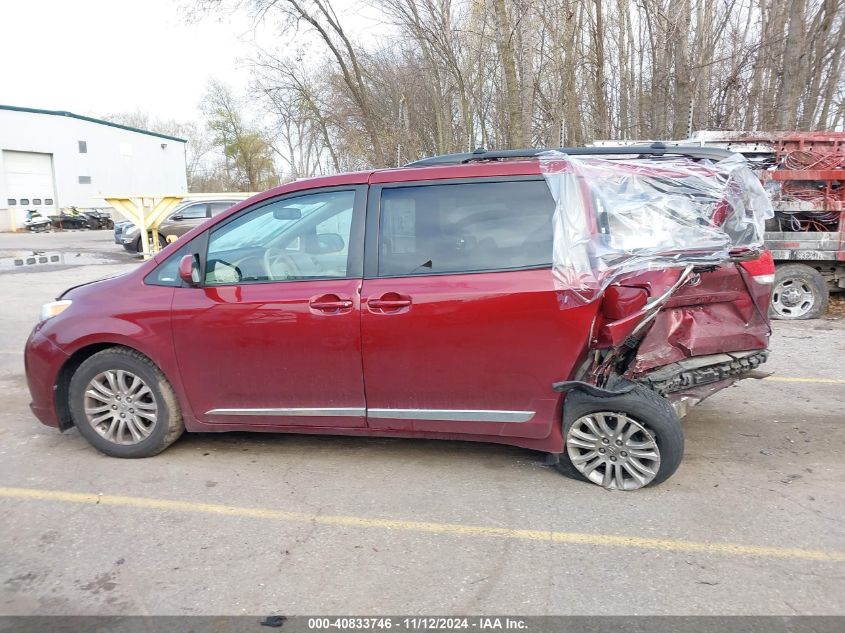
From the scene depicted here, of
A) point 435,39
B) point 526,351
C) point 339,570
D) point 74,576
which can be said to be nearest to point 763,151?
point 526,351

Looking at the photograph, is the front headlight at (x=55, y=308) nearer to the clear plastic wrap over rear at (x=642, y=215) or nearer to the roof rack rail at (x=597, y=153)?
the roof rack rail at (x=597, y=153)

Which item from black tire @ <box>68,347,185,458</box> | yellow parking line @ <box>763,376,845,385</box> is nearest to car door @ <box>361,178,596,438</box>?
black tire @ <box>68,347,185,458</box>

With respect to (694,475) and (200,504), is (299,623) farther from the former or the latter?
(694,475)

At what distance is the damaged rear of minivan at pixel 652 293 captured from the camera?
3.49m

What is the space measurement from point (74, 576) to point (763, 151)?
29.4ft

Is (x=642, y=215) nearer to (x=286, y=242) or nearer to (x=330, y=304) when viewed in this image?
(x=330, y=304)

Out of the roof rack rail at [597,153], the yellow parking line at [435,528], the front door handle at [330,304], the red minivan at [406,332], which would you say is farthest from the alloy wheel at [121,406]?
the roof rack rail at [597,153]

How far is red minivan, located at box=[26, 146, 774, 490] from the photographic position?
3.51 m

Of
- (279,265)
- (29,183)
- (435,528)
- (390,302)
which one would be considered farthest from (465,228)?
(29,183)

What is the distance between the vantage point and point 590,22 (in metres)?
17.0

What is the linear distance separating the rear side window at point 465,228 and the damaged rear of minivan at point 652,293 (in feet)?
0.42

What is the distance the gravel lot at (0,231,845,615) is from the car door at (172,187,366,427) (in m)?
0.48

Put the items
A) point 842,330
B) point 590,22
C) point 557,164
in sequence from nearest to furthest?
point 557,164 → point 842,330 → point 590,22

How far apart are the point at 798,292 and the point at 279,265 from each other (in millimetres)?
7428
